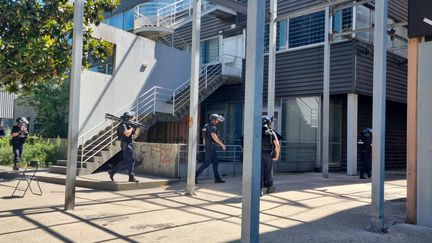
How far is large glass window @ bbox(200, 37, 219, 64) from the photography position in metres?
20.5

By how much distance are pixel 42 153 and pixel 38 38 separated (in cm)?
682

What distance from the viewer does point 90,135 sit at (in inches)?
571

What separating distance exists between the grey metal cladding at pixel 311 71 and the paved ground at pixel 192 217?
6097 mm

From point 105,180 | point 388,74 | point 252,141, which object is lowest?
point 105,180

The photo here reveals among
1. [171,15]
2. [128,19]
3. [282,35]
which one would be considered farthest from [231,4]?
[128,19]

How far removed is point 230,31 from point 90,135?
333 inches

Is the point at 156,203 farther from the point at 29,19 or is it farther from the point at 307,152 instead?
the point at 307,152

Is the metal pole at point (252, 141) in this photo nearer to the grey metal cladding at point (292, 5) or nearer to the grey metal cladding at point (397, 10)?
the grey metal cladding at point (292, 5)

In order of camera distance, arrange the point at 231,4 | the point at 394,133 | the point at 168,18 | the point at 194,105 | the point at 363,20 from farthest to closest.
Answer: the point at 168,18, the point at 394,133, the point at 363,20, the point at 231,4, the point at 194,105

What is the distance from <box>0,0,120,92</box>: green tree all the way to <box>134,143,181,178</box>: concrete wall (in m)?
3.09

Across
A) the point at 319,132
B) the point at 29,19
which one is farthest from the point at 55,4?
the point at 319,132

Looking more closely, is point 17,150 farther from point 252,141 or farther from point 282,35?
point 252,141

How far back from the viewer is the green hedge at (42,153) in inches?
596

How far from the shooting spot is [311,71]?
16.6 m
